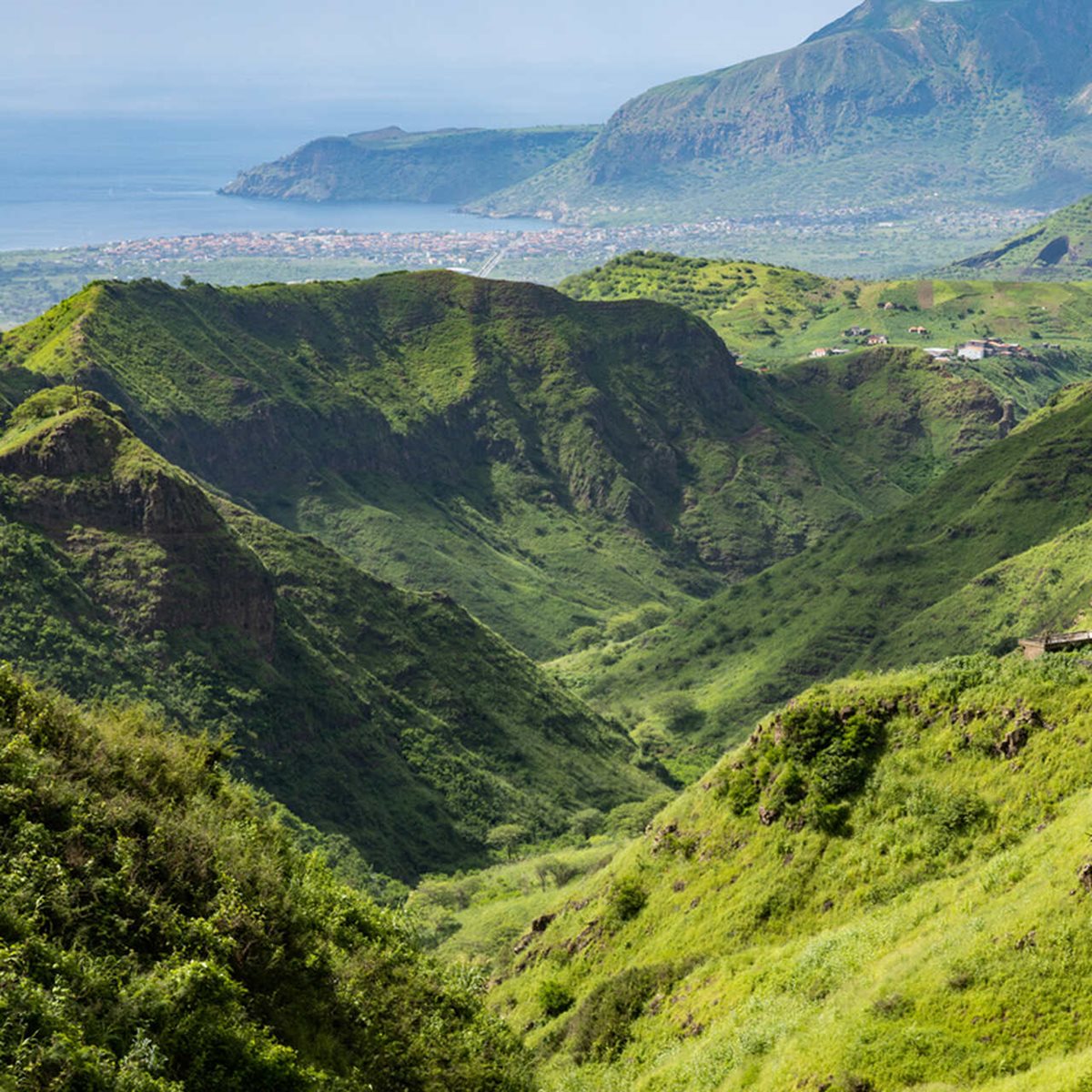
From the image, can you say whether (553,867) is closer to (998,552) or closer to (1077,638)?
(1077,638)

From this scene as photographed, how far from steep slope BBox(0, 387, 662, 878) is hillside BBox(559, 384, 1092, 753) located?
27.2 meters

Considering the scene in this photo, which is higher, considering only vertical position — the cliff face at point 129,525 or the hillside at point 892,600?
the cliff face at point 129,525

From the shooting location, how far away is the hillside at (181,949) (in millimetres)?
31922

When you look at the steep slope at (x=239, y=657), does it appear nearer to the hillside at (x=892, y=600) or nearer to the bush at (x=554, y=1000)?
the hillside at (x=892, y=600)

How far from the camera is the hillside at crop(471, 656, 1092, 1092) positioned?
3322 cm

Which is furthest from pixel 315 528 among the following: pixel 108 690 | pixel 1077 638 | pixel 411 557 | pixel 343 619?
pixel 1077 638

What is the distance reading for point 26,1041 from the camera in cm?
2831

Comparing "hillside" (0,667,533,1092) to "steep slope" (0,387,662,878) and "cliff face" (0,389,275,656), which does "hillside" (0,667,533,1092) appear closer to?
"steep slope" (0,387,662,878)

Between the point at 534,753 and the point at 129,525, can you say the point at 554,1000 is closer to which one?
the point at 129,525

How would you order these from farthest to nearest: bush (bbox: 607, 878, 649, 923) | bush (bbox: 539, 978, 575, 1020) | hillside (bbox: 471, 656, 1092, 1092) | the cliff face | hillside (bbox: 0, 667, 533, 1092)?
the cliff face
bush (bbox: 607, 878, 649, 923)
bush (bbox: 539, 978, 575, 1020)
hillside (bbox: 471, 656, 1092, 1092)
hillside (bbox: 0, 667, 533, 1092)

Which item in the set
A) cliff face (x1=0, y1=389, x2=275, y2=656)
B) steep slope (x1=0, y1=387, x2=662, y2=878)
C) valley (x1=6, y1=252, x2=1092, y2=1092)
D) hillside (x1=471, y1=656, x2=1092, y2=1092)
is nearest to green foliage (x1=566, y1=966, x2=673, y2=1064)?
hillside (x1=471, y1=656, x2=1092, y2=1092)

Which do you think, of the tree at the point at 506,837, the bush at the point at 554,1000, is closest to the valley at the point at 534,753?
the bush at the point at 554,1000

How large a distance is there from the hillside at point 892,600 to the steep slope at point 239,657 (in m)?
27.2

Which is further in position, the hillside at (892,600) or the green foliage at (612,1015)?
the hillside at (892,600)
